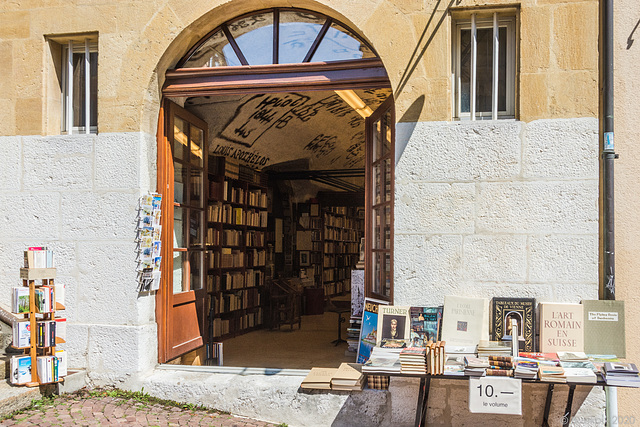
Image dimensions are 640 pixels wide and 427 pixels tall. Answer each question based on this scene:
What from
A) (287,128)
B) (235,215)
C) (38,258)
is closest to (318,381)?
(38,258)

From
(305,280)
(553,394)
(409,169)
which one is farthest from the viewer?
(305,280)

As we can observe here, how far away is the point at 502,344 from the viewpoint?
4.20 metres

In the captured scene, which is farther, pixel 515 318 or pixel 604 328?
pixel 515 318

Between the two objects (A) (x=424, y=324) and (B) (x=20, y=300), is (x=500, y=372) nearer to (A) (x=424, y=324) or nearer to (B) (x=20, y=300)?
(A) (x=424, y=324)

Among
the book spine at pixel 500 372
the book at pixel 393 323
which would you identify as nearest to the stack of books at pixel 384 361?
the book at pixel 393 323

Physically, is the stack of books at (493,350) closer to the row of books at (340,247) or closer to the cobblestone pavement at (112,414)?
the cobblestone pavement at (112,414)

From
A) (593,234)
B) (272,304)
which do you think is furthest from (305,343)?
(593,234)

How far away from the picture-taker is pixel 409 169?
4469 mm

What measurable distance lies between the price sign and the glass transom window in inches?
99.3

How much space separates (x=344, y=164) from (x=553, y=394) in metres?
8.51

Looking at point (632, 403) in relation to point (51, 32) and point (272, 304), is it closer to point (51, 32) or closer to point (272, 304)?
point (51, 32)

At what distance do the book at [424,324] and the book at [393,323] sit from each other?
42 mm

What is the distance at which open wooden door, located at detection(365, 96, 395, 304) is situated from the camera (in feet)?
15.8

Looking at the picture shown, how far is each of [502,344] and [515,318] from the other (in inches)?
7.7
